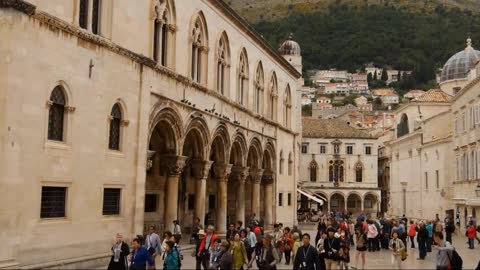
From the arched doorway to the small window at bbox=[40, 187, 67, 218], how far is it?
65758 mm

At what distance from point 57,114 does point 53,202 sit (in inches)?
96.3

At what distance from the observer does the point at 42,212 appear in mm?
15727

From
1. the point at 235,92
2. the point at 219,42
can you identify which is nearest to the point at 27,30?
the point at 219,42

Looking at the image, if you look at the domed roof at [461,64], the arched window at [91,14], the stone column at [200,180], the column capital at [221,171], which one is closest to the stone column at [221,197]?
the column capital at [221,171]

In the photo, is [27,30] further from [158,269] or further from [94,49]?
[158,269]

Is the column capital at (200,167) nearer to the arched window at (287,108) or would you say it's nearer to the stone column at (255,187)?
the stone column at (255,187)

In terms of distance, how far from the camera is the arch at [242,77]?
32188 mm

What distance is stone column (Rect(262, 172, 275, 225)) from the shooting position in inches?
1527

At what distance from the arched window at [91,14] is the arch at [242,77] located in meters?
13.9

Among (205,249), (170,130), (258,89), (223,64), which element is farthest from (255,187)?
(205,249)

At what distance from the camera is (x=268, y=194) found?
39062 millimetres

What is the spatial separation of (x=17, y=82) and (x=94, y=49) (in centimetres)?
370

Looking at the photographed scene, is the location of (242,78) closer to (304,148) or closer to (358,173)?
(304,148)

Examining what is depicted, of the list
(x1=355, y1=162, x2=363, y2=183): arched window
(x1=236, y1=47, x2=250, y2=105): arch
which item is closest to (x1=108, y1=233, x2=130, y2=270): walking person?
(x1=236, y1=47, x2=250, y2=105): arch
